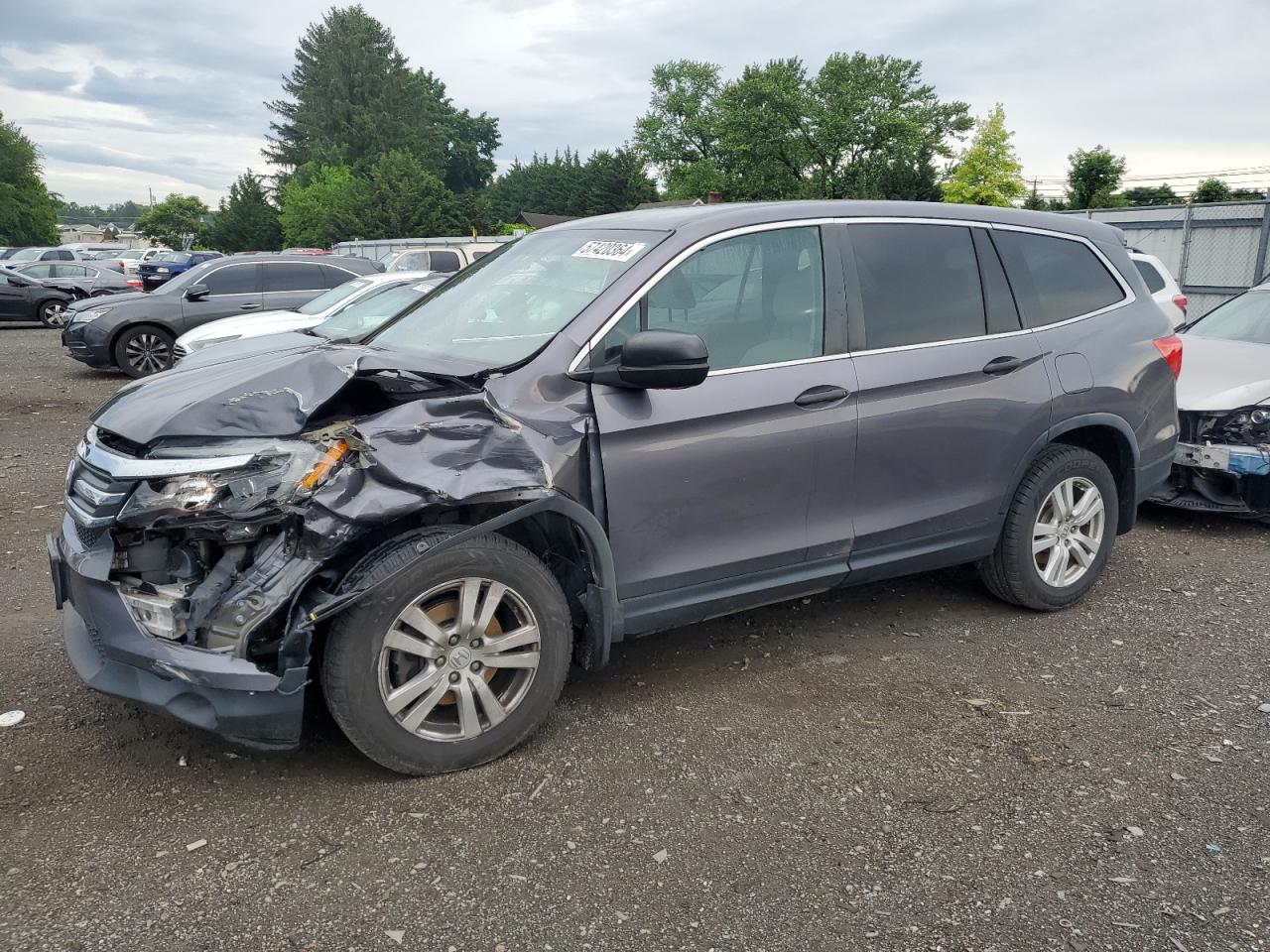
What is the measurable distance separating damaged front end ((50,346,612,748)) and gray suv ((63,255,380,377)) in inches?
438

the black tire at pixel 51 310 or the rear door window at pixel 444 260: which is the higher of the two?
the rear door window at pixel 444 260

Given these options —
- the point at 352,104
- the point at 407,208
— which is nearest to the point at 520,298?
the point at 407,208

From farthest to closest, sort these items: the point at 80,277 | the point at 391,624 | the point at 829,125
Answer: the point at 829,125
the point at 80,277
the point at 391,624

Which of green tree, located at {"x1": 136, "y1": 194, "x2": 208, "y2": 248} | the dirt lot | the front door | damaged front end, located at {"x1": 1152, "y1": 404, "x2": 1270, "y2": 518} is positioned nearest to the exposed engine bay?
the front door

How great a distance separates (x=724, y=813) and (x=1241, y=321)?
647cm

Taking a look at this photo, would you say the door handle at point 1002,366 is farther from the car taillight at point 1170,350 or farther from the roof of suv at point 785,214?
the car taillight at point 1170,350

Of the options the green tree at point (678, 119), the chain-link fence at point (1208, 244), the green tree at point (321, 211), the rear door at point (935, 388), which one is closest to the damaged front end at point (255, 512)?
the rear door at point (935, 388)

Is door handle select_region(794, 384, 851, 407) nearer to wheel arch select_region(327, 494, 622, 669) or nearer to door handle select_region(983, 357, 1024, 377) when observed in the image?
door handle select_region(983, 357, 1024, 377)

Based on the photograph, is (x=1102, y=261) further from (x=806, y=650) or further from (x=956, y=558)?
(x=806, y=650)

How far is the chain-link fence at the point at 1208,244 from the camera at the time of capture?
14688 mm

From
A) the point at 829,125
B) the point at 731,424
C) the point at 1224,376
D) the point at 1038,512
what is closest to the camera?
the point at 731,424

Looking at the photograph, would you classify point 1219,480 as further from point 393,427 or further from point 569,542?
point 393,427

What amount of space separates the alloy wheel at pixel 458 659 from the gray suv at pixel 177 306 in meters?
11.4

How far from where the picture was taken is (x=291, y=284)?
568 inches
